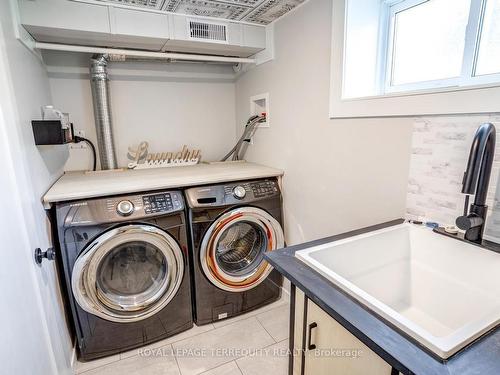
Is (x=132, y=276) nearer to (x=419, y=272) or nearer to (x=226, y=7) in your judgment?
(x=419, y=272)

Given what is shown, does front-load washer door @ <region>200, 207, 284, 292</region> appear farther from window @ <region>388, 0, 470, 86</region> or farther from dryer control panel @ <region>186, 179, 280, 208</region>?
window @ <region>388, 0, 470, 86</region>

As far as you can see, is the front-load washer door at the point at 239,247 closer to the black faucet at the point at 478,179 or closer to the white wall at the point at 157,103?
the white wall at the point at 157,103

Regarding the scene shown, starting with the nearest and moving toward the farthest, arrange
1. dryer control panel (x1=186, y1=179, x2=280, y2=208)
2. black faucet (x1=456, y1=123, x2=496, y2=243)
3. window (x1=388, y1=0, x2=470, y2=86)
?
1. black faucet (x1=456, y1=123, x2=496, y2=243)
2. window (x1=388, y1=0, x2=470, y2=86)
3. dryer control panel (x1=186, y1=179, x2=280, y2=208)

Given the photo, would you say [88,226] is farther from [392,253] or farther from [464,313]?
[464,313]

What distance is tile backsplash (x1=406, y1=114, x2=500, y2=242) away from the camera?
0.99m

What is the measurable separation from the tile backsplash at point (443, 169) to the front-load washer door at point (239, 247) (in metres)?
0.96

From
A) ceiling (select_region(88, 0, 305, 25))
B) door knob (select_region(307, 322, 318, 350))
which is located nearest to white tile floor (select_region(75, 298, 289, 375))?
door knob (select_region(307, 322, 318, 350))

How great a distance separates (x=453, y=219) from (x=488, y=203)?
136mm

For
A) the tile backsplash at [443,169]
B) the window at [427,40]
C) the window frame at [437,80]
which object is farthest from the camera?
the window at [427,40]

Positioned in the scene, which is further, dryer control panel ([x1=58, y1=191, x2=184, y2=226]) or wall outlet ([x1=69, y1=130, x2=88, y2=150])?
wall outlet ([x1=69, y1=130, x2=88, y2=150])

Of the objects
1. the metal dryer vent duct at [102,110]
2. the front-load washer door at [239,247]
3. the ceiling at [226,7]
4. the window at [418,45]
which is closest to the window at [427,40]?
the window at [418,45]

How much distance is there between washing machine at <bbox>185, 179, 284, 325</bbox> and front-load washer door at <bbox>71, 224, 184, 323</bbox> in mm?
174

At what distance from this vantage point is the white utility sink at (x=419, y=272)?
35.7 inches

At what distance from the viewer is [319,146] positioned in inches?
67.6
